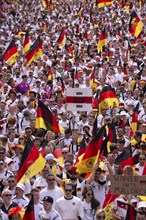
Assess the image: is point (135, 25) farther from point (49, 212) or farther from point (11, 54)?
point (49, 212)

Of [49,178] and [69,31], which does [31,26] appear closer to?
[69,31]

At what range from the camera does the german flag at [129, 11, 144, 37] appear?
1182 inches

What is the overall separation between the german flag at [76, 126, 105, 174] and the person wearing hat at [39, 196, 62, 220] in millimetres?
2088

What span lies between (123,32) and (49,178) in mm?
21887

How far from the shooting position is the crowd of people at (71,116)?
12448 millimetres

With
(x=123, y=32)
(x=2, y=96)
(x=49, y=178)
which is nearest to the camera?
(x=49, y=178)

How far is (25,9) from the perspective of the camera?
4450 centimetres

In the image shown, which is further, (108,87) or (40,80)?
(40,80)

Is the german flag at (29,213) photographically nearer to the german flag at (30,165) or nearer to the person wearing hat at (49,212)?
the person wearing hat at (49,212)

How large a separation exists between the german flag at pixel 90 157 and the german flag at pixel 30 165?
0.63 m

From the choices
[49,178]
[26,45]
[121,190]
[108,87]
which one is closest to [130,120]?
[108,87]

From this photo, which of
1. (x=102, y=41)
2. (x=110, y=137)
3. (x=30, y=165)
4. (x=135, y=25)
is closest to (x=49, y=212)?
(x=30, y=165)

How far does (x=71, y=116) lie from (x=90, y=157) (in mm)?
5135

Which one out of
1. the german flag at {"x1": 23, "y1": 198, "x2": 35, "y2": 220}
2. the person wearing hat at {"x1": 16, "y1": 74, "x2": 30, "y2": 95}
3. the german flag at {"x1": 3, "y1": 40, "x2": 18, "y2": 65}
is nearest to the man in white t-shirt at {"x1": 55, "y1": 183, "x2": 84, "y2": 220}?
the german flag at {"x1": 23, "y1": 198, "x2": 35, "y2": 220}
